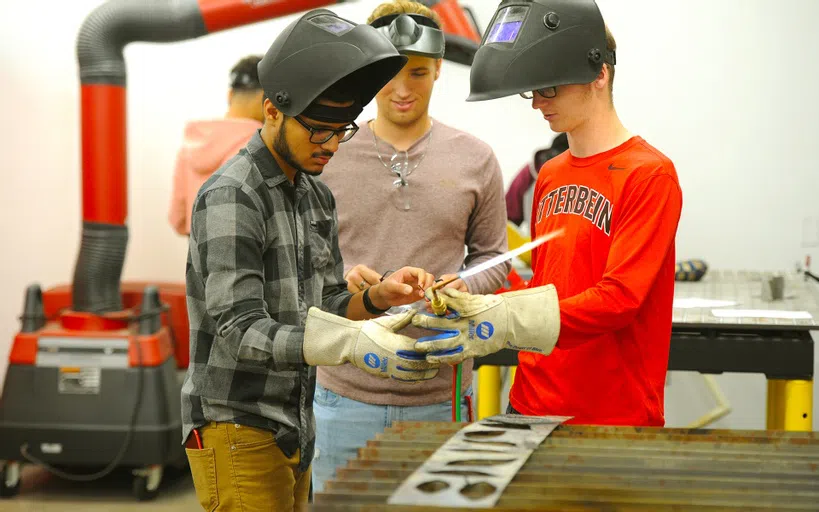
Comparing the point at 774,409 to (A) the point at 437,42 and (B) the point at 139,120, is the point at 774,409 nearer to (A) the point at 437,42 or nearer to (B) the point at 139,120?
(A) the point at 437,42

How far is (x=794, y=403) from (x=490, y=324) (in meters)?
1.75

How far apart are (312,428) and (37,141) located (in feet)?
9.89

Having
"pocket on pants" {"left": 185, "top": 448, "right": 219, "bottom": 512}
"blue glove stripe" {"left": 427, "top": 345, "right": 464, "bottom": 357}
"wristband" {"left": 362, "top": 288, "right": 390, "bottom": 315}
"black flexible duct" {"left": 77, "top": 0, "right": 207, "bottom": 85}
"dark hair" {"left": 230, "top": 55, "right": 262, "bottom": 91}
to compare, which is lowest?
"pocket on pants" {"left": 185, "top": 448, "right": 219, "bottom": 512}

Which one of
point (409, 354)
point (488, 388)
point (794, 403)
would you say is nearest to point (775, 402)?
point (794, 403)

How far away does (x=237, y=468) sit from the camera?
156cm

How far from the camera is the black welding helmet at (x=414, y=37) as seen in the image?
2.09m

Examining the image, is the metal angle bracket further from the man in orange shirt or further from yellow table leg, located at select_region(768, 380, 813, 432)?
yellow table leg, located at select_region(768, 380, 813, 432)

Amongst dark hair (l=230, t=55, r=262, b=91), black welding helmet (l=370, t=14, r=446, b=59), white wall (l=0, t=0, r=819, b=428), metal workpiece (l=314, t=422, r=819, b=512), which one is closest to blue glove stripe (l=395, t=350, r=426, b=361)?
metal workpiece (l=314, t=422, r=819, b=512)

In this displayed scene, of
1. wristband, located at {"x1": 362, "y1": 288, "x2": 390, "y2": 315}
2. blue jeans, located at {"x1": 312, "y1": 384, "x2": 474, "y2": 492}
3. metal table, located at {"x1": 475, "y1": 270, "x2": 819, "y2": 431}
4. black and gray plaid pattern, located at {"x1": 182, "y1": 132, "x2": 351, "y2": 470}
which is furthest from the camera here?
metal table, located at {"x1": 475, "y1": 270, "x2": 819, "y2": 431}

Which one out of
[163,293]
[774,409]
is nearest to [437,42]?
[774,409]

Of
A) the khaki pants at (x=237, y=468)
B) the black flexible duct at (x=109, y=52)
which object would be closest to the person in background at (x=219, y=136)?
the black flexible duct at (x=109, y=52)

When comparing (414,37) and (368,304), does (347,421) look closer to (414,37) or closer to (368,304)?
(368,304)

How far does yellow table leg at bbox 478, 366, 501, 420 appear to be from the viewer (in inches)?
135

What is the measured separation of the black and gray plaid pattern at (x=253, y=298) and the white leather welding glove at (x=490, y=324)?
0.24m
